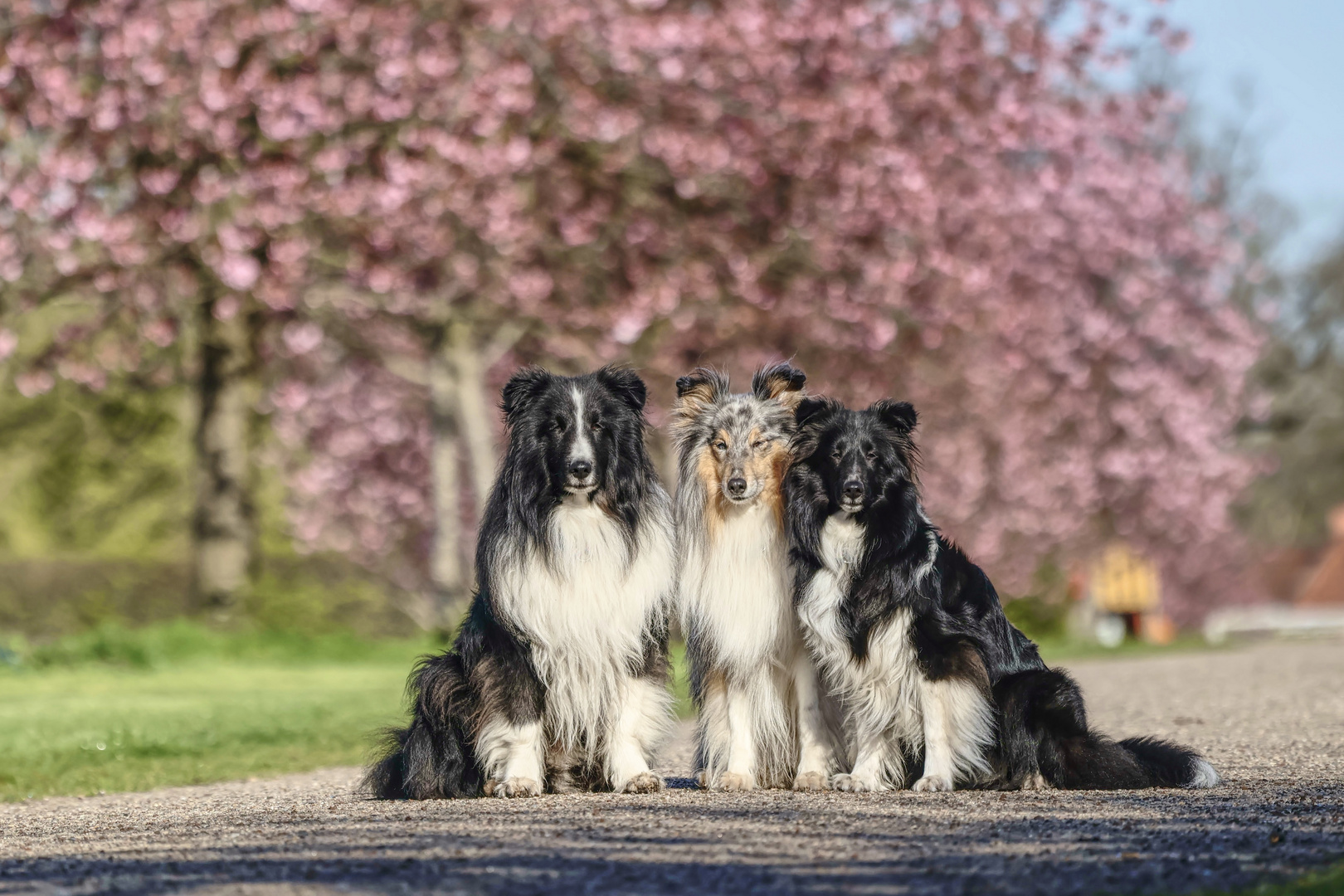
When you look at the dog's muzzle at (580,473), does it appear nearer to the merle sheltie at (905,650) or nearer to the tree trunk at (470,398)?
the merle sheltie at (905,650)

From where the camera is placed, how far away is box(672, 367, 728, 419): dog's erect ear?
25.2 feet

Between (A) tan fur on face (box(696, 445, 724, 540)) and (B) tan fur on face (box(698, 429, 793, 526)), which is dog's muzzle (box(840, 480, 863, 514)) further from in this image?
(A) tan fur on face (box(696, 445, 724, 540))

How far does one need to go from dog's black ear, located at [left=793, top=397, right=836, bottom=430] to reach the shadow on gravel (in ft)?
5.61

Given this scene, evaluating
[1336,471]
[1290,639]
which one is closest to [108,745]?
[1290,639]

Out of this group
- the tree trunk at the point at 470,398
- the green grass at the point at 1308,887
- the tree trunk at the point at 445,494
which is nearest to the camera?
the green grass at the point at 1308,887

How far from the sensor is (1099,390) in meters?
31.4

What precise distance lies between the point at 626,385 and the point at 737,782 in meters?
1.82

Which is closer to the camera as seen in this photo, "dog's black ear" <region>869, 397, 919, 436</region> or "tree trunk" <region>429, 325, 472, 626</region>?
"dog's black ear" <region>869, 397, 919, 436</region>

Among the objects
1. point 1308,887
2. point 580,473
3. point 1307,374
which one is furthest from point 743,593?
point 1307,374

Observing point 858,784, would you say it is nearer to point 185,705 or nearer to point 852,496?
point 852,496

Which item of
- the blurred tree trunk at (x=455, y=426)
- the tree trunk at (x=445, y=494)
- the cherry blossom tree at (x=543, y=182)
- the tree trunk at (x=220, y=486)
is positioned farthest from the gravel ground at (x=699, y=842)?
the tree trunk at (x=445, y=494)

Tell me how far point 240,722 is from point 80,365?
8.33 m

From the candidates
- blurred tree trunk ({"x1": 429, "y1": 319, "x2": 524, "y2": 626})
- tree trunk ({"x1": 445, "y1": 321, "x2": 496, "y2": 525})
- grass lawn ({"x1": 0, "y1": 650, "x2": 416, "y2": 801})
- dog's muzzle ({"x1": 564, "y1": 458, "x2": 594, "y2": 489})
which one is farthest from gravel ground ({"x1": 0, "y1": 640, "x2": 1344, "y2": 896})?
blurred tree trunk ({"x1": 429, "y1": 319, "x2": 524, "y2": 626})

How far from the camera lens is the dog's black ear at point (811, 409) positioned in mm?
7426
